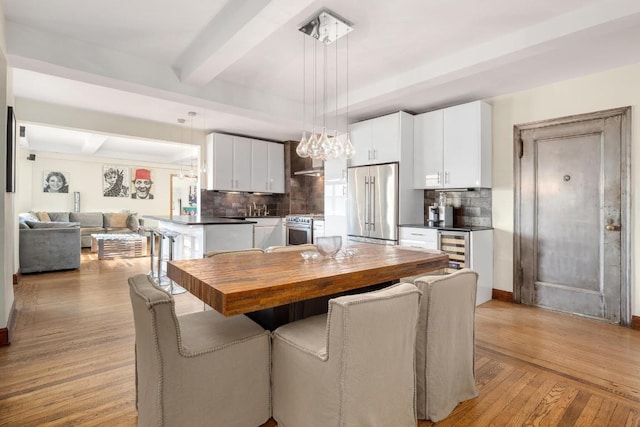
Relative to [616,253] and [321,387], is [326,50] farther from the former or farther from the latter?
[616,253]

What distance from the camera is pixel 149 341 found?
56.2 inches

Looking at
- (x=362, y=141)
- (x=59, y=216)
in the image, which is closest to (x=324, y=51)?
(x=362, y=141)

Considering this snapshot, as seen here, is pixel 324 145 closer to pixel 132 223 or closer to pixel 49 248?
pixel 49 248

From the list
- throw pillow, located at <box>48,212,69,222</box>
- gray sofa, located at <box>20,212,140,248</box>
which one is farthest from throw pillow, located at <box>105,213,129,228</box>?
throw pillow, located at <box>48,212,69,222</box>

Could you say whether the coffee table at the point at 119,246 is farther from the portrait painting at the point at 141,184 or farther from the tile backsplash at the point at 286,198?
the portrait painting at the point at 141,184

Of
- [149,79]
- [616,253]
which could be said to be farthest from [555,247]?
[149,79]

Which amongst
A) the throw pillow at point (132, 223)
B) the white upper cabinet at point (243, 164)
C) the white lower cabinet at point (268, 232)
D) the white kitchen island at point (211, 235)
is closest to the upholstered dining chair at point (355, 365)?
the white kitchen island at point (211, 235)

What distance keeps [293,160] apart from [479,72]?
164 inches

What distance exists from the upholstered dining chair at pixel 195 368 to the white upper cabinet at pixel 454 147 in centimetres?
318

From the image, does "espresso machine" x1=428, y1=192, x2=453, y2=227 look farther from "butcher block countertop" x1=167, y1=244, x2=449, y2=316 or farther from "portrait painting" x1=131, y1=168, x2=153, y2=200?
"portrait painting" x1=131, y1=168, x2=153, y2=200

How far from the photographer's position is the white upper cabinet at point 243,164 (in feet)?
19.4

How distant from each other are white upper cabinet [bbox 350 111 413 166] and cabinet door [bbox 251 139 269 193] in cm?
224

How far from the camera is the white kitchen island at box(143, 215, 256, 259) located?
416 centimetres

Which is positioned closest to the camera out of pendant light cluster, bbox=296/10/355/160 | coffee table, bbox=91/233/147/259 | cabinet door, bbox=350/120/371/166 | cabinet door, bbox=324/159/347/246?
pendant light cluster, bbox=296/10/355/160
